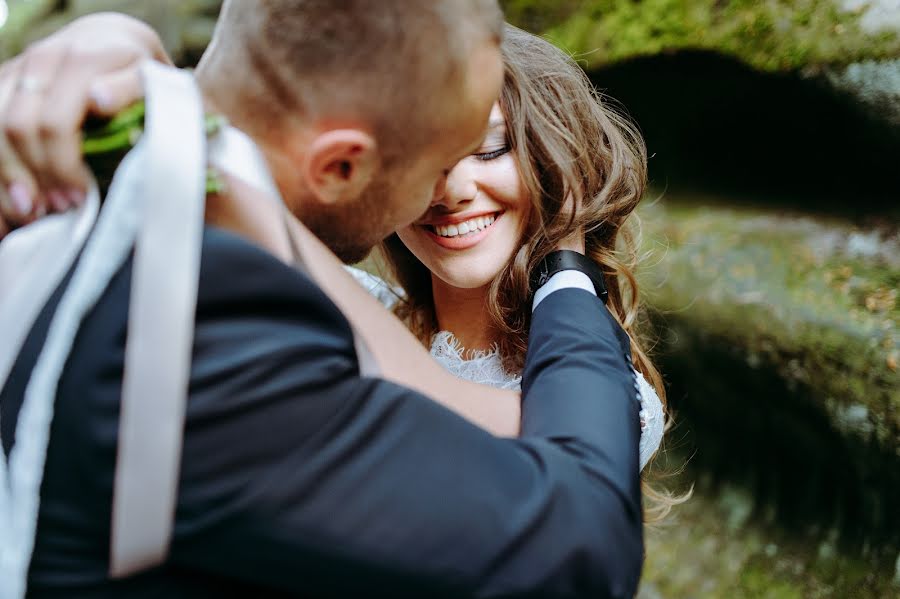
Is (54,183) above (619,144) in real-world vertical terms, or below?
above

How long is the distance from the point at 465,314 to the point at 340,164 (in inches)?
48.6

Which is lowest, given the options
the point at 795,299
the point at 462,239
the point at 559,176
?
the point at 795,299

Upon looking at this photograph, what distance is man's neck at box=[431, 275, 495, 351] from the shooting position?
2.20 meters

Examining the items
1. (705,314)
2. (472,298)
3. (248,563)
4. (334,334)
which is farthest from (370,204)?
(705,314)

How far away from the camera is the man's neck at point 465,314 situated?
86.5 inches

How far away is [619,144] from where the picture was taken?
7.16ft

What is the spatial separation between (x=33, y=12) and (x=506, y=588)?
6.84 metres

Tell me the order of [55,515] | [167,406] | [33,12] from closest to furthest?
[167,406], [55,515], [33,12]

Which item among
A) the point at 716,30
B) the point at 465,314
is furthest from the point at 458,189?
the point at 716,30

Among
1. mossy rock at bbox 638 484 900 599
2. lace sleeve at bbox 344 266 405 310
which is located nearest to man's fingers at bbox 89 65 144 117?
lace sleeve at bbox 344 266 405 310

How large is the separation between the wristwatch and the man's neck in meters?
0.32

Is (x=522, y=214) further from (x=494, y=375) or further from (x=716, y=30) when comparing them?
(x=716, y=30)

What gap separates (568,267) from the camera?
1.76m

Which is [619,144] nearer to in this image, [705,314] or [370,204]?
[370,204]
